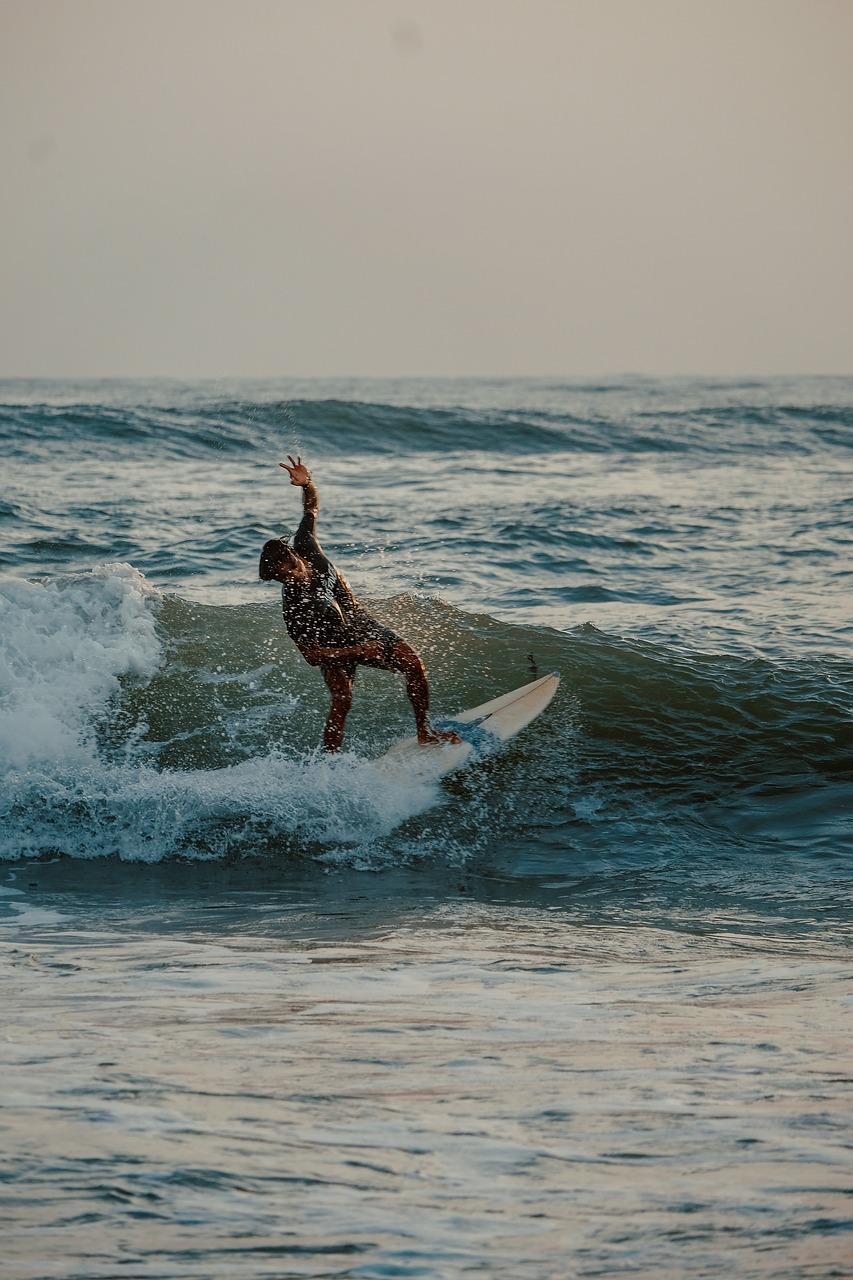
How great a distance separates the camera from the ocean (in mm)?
3238

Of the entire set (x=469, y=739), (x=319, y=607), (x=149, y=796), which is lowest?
(x=149, y=796)

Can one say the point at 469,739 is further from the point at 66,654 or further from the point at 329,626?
the point at 66,654

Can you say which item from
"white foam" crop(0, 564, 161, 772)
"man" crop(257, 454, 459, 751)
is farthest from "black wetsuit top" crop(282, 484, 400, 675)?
"white foam" crop(0, 564, 161, 772)

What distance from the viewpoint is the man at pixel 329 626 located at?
8000mm

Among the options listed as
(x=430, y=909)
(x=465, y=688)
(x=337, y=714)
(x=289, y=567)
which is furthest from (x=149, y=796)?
(x=465, y=688)

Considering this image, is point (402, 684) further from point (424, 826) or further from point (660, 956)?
point (660, 956)

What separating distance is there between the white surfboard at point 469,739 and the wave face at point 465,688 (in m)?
0.18

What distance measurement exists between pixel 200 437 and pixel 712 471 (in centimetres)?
1108

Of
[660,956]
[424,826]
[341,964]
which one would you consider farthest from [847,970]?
[424,826]

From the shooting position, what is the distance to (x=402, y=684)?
1096cm

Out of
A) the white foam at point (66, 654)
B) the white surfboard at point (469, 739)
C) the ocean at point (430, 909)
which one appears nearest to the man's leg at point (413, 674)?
the white surfboard at point (469, 739)

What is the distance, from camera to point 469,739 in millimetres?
8945

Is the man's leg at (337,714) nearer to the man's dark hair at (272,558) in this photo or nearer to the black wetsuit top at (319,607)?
the black wetsuit top at (319,607)

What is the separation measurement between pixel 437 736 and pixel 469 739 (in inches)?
11.1
